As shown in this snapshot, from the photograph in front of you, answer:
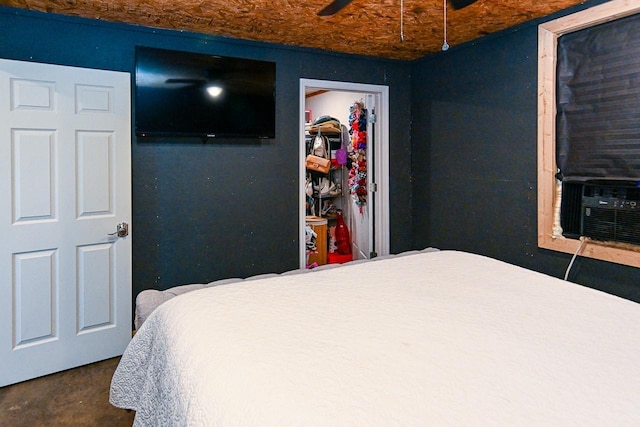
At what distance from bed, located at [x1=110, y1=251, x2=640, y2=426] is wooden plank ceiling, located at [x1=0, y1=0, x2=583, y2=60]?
1.74 m

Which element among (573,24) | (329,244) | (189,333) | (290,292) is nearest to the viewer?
(189,333)

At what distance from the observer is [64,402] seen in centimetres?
234

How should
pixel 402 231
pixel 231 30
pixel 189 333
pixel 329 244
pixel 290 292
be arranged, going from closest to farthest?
pixel 189 333 → pixel 290 292 → pixel 231 30 → pixel 402 231 → pixel 329 244

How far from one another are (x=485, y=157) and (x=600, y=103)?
0.91m

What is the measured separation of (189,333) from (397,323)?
623 mm

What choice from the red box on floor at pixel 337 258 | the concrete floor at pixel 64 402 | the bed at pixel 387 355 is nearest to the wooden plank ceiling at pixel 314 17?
the bed at pixel 387 355

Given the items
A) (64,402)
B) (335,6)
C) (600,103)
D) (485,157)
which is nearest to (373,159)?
(485,157)

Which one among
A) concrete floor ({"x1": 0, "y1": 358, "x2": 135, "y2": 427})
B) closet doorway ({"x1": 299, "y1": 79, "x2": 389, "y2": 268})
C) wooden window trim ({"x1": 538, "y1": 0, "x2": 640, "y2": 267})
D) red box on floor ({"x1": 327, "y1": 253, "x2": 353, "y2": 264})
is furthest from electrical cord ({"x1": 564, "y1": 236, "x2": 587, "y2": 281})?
concrete floor ({"x1": 0, "y1": 358, "x2": 135, "y2": 427})

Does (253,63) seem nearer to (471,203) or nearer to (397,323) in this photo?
(471,203)

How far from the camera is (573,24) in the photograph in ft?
8.36

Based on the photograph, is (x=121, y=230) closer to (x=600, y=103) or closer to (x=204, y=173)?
(x=204, y=173)

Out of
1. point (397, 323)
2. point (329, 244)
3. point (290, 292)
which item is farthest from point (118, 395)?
point (329, 244)

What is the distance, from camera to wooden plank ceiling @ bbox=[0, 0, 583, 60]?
2521mm

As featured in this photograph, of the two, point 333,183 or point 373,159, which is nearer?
point 373,159
